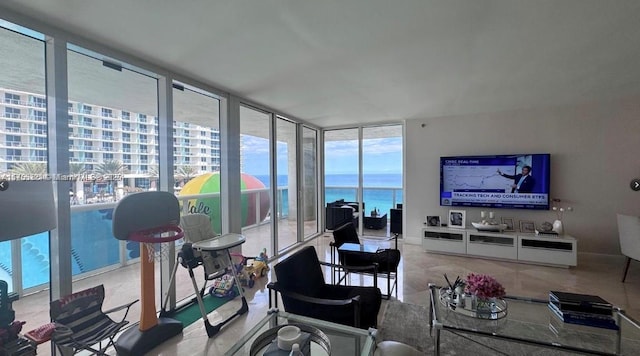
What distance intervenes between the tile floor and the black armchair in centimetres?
75

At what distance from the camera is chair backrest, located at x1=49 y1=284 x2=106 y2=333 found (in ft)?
5.51

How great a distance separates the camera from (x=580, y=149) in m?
4.04

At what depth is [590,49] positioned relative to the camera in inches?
88.5

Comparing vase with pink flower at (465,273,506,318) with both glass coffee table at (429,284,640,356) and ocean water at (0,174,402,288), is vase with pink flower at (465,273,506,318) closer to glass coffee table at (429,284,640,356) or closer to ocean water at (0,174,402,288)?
glass coffee table at (429,284,640,356)

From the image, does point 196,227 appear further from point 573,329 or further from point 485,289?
point 573,329

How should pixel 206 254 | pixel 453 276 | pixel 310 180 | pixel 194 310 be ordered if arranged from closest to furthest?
1. pixel 206 254
2. pixel 194 310
3. pixel 453 276
4. pixel 310 180

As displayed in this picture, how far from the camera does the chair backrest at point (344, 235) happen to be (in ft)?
10.5

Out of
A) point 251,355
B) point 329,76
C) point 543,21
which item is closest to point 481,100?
point 543,21

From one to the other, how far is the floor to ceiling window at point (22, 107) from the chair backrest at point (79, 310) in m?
0.40

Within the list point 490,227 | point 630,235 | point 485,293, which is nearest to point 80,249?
point 485,293

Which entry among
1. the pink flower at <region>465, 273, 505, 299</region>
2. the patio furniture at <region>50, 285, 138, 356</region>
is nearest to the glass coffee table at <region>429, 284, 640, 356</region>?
the pink flower at <region>465, 273, 505, 299</region>

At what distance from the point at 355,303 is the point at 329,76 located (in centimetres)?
223

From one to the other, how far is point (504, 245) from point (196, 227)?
14.5 ft

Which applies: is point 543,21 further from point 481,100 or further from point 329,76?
point 481,100
